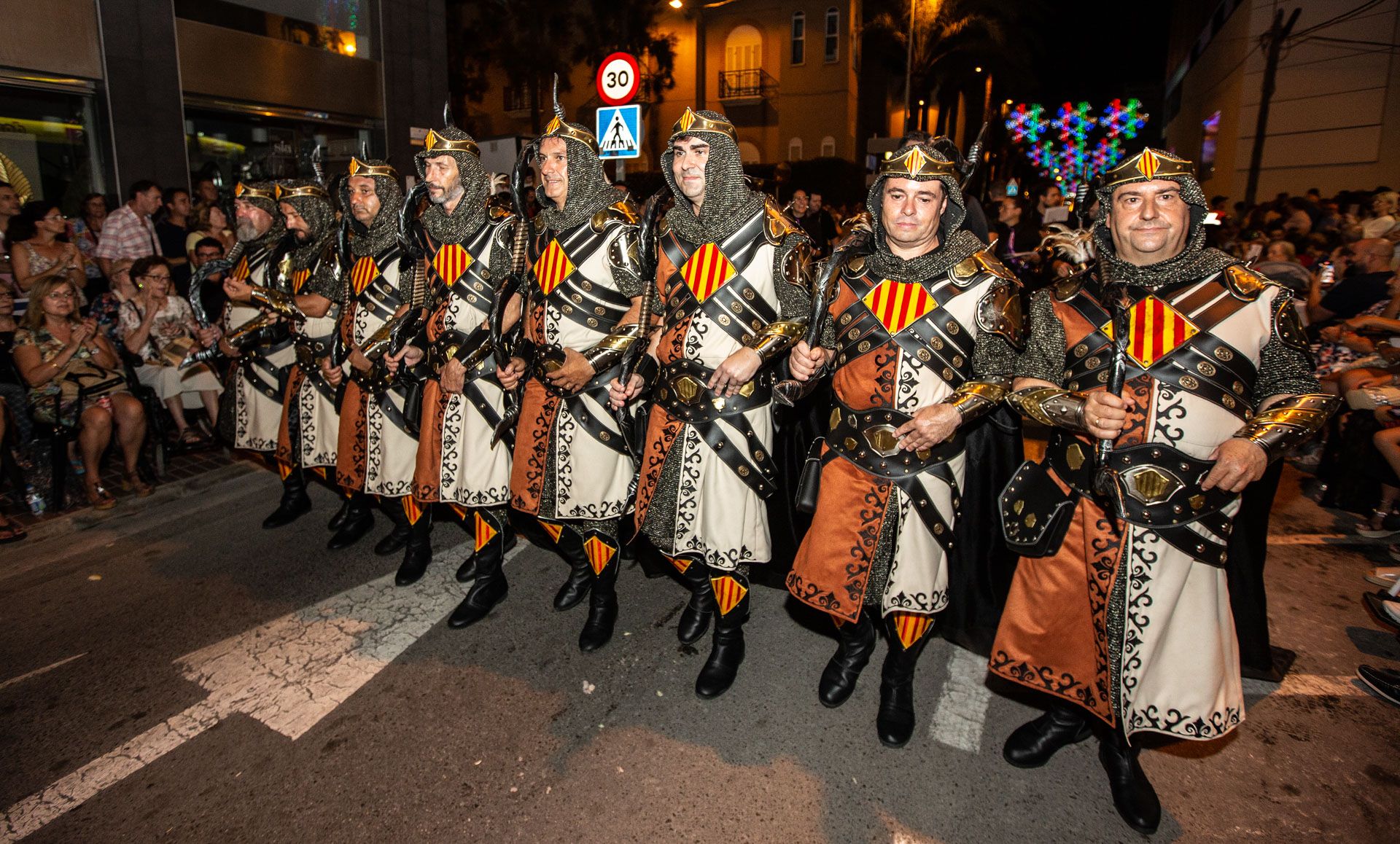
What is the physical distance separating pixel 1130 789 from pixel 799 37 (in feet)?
110

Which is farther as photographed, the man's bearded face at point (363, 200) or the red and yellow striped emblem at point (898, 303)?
the man's bearded face at point (363, 200)

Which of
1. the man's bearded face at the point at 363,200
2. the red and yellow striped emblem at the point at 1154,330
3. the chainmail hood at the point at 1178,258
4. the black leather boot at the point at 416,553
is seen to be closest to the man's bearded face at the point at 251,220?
the man's bearded face at the point at 363,200

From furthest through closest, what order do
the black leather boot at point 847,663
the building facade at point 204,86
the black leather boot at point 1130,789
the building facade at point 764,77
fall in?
1. the building facade at point 764,77
2. the building facade at point 204,86
3. the black leather boot at point 847,663
4. the black leather boot at point 1130,789

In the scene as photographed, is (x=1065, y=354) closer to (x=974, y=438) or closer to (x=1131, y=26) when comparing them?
(x=974, y=438)

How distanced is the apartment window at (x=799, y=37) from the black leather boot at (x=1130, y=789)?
108ft

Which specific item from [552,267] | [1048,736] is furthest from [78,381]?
[1048,736]

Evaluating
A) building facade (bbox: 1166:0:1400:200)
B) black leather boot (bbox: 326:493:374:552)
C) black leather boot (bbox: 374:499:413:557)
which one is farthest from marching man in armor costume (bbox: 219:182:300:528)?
building facade (bbox: 1166:0:1400:200)

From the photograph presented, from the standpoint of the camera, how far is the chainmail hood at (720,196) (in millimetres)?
2986

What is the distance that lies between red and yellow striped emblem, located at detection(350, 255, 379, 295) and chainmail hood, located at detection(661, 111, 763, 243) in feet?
6.41

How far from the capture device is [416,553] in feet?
14.0

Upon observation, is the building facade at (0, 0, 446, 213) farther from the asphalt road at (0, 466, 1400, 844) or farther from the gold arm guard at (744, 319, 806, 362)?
the gold arm guard at (744, 319, 806, 362)

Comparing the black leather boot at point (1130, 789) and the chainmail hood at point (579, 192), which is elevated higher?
the chainmail hood at point (579, 192)

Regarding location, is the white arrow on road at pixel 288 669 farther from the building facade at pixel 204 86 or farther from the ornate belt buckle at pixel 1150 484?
the building facade at pixel 204 86

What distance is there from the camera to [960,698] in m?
3.21
